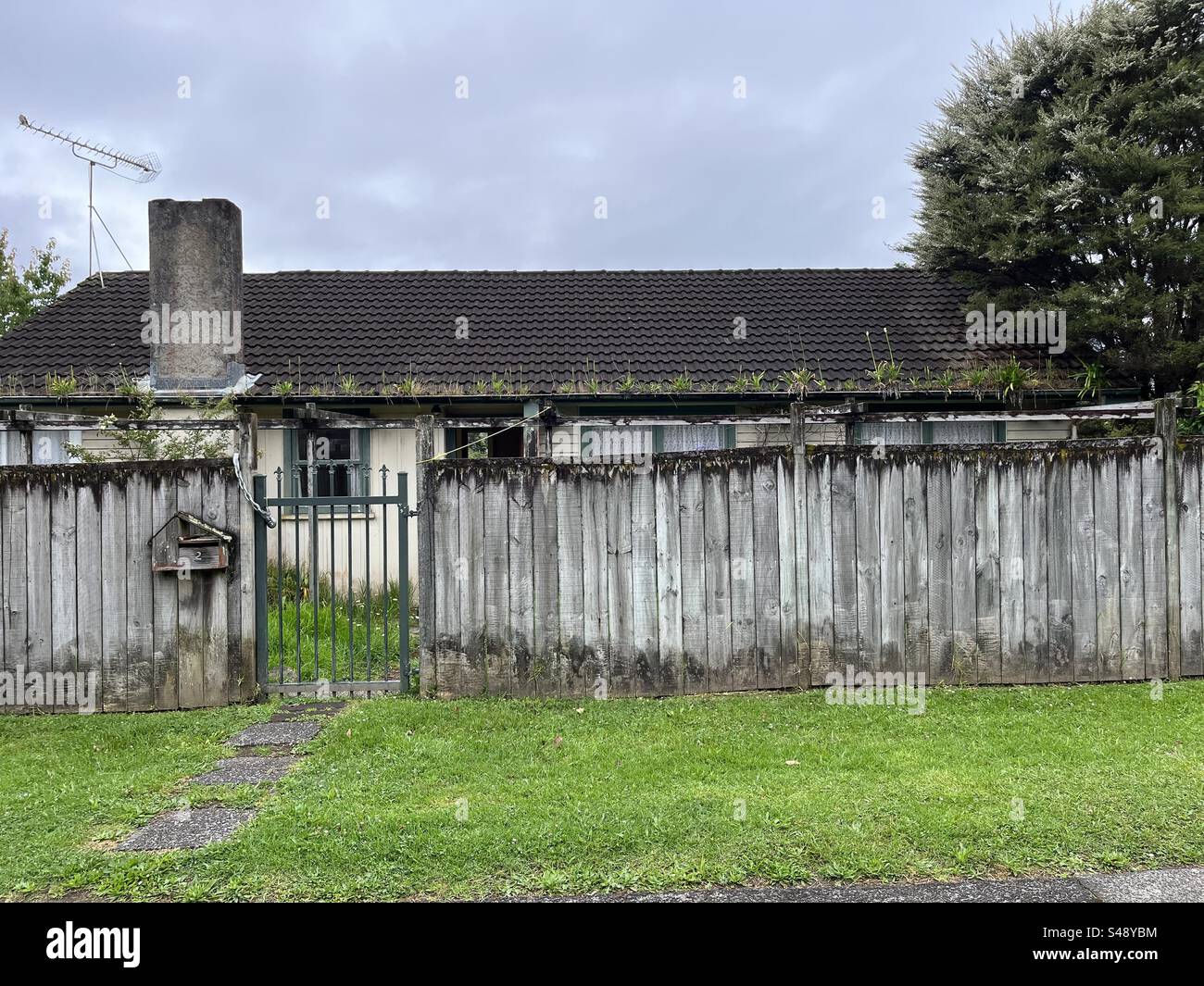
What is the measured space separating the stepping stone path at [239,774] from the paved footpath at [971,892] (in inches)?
69.1

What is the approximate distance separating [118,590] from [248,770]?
216cm

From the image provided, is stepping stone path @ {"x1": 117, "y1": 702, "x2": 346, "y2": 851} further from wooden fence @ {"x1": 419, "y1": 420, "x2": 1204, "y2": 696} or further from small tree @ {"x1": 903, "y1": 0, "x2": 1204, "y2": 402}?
small tree @ {"x1": 903, "y1": 0, "x2": 1204, "y2": 402}

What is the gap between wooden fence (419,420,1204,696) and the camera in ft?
20.6

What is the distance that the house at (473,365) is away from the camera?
38.9ft

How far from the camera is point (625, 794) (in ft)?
13.9

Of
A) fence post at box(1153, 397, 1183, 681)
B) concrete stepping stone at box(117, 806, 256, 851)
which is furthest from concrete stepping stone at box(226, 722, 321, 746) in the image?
fence post at box(1153, 397, 1183, 681)

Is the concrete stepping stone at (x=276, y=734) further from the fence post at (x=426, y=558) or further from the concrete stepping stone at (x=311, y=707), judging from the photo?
the fence post at (x=426, y=558)

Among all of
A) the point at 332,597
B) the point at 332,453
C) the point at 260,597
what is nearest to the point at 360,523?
the point at 332,453

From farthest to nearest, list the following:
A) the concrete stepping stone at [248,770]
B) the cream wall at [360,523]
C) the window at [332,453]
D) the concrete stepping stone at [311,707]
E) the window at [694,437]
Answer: the window at [694,437], the window at [332,453], the cream wall at [360,523], the concrete stepping stone at [311,707], the concrete stepping stone at [248,770]

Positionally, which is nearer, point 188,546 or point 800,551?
point 188,546

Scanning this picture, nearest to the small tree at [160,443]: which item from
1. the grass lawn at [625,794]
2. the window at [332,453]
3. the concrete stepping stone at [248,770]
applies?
the window at [332,453]

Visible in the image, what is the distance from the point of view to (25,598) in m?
6.08

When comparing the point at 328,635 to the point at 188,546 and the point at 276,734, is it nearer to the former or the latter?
the point at 188,546

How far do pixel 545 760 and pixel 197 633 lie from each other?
3018mm
